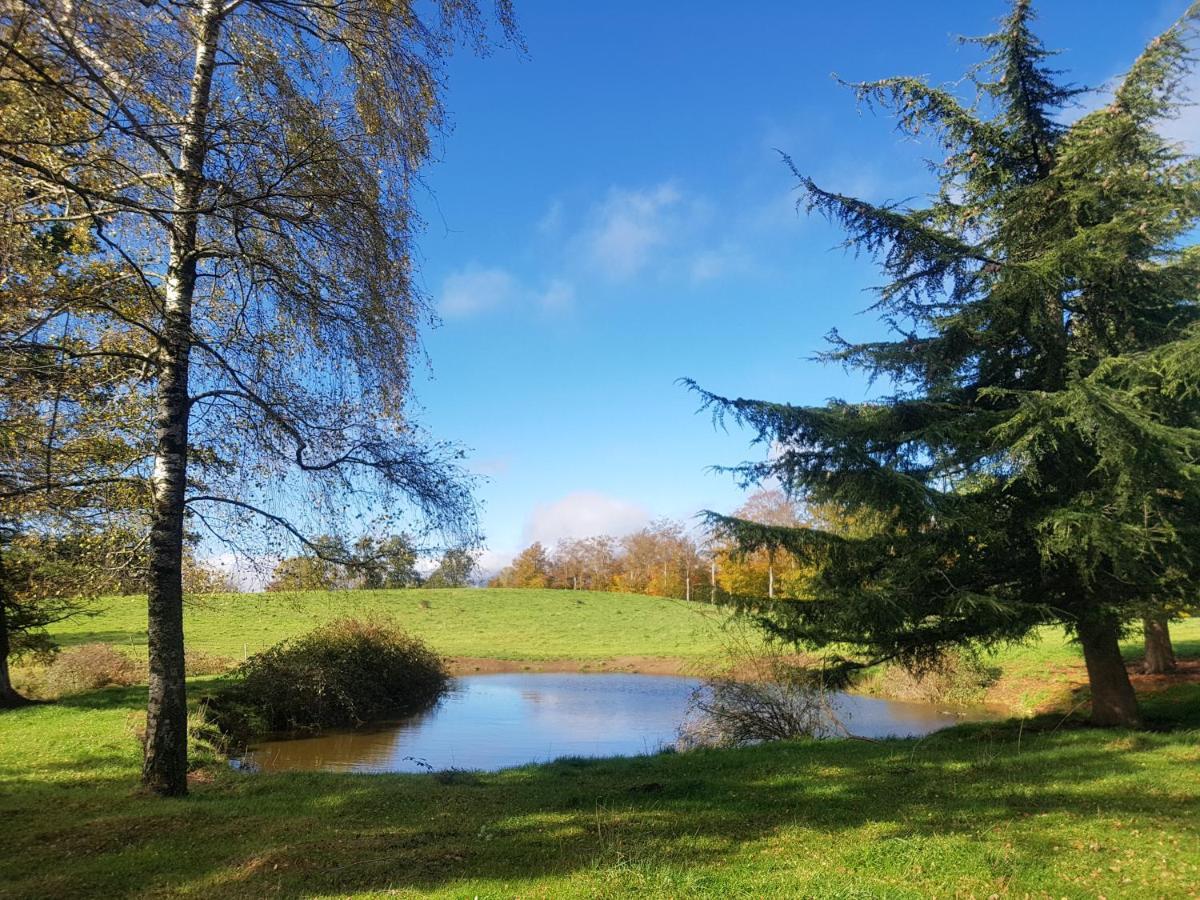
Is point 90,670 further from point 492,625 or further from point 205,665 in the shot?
point 492,625

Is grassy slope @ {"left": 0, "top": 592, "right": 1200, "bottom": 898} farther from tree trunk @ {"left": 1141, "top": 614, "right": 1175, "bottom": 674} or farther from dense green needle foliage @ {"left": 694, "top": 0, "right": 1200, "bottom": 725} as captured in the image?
tree trunk @ {"left": 1141, "top": 614, "right": 1175, "bottom": 674}

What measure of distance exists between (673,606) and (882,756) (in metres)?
43.9

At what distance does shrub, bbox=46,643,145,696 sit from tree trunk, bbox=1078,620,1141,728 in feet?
64.5

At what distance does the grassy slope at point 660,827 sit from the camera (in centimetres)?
514

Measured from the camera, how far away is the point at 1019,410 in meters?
8.98

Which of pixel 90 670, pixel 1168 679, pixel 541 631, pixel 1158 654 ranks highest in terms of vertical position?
pixel 90 670

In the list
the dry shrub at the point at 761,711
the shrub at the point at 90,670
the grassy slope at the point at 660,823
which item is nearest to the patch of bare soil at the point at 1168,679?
the grassy slope at the point at 660,823

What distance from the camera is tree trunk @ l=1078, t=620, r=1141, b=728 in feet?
33.4

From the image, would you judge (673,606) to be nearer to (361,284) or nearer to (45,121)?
(361,284)

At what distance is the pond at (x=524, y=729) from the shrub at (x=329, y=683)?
882 millimetres

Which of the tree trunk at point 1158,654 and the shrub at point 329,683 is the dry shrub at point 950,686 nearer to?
the tree trunk at point 1158,654

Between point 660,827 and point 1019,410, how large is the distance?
258 inches

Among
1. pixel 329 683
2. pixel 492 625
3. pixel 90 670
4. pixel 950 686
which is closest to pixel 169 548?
pixel 329 683

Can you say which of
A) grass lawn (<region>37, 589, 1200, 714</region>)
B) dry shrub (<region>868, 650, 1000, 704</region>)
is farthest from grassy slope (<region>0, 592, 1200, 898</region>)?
dry shrub (<region>868, 650, 1000, 704</region>)
